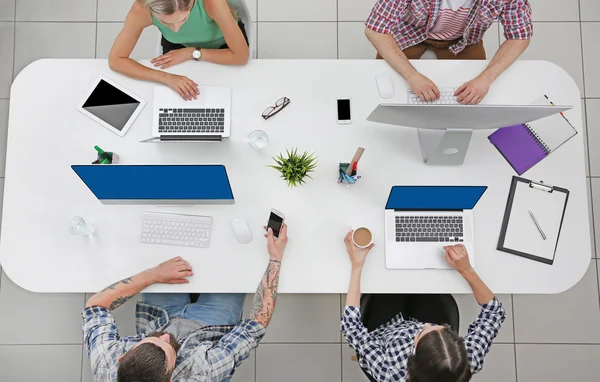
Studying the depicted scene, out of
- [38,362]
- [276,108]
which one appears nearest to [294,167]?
[276,108]

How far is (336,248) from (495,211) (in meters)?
0.65

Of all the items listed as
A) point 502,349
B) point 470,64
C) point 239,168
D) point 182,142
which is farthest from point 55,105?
point 502,349

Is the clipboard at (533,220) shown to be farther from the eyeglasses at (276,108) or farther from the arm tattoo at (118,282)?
the arm tattoo at (118,282)

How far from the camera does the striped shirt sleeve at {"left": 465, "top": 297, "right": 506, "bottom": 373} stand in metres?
1.62

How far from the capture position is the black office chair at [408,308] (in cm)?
194

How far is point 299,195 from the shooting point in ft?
5.86

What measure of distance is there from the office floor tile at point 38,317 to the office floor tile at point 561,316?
8.22ft

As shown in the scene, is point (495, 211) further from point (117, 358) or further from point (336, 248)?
point (117, 358)

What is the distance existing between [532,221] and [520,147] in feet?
0.99

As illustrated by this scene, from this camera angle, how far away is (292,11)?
2758 mm

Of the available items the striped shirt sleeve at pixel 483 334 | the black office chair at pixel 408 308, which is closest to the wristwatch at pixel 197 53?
the black office chair at pixel 408 308

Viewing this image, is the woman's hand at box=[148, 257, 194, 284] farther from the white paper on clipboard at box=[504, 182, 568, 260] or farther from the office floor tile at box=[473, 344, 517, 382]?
the office floor tile at box=[473, 344, 517, 382]

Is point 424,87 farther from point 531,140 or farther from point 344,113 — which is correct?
point 531,140

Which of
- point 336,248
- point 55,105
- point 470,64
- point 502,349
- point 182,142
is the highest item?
point 470,64
